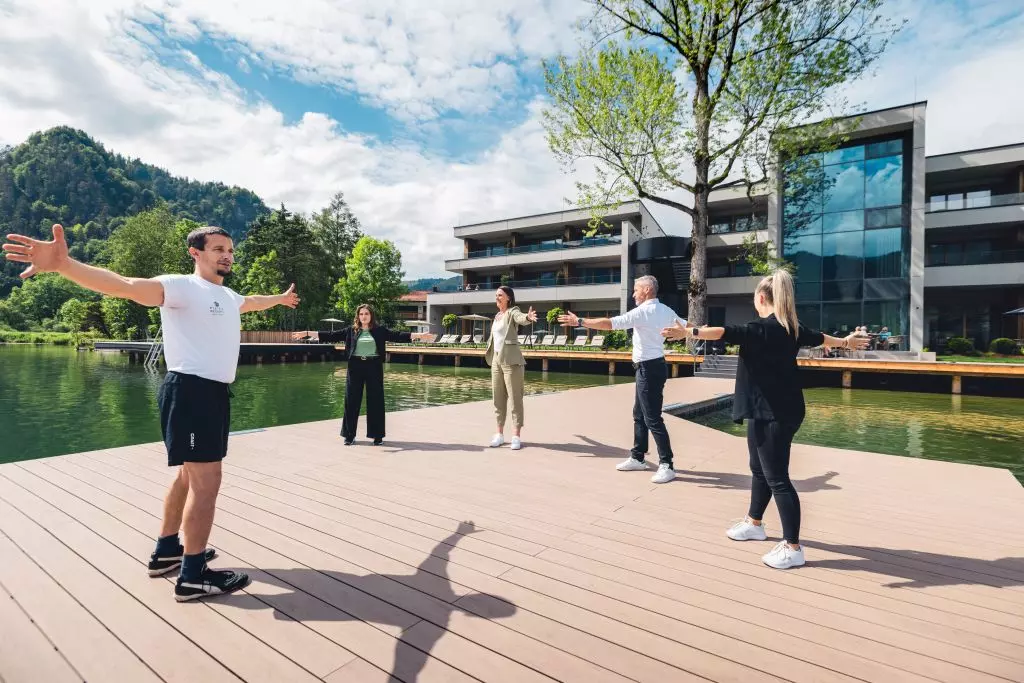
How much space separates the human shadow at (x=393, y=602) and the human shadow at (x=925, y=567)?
193 cm

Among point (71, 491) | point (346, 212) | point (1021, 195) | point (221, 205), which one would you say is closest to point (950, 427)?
point (71, 491)

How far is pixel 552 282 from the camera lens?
1356 inches

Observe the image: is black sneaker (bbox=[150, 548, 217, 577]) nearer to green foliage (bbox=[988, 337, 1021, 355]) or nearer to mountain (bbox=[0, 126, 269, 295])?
green foliage (bbox=[988, 337, 1021, 355])

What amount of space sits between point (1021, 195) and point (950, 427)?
67.8 feet

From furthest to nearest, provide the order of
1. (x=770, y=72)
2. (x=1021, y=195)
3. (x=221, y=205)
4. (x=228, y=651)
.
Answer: (x=221, y=205)
(x=1021, y=195)
(x=770, y=72)
(x=228, y=651)

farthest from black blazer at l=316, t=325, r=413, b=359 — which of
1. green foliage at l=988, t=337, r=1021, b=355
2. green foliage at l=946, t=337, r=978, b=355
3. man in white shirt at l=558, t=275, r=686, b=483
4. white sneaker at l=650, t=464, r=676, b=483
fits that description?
green foliage at l=988, t=337, r=1021, b=355

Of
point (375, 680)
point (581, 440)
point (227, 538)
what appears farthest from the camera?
point (581, 440)

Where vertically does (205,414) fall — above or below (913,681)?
above

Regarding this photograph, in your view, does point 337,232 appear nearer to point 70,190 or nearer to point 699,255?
point 699,255

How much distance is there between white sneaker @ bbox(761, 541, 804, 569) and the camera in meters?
2.50

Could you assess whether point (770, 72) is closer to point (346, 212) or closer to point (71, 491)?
point (71, 491)

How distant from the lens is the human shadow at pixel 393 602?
6.05ft

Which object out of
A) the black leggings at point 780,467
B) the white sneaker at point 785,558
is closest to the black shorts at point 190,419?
the black leggings at point 780,467

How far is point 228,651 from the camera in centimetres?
175
